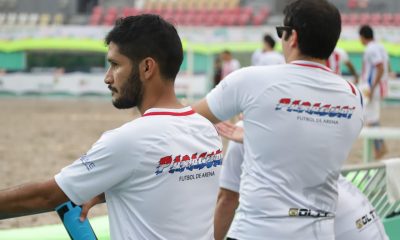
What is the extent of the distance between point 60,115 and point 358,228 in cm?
1767

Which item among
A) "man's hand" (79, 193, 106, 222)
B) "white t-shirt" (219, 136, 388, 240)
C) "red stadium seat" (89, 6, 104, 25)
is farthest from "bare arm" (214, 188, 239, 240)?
"red stadium seat" (89, 6, 104, 25)

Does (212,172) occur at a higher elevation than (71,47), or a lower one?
higher

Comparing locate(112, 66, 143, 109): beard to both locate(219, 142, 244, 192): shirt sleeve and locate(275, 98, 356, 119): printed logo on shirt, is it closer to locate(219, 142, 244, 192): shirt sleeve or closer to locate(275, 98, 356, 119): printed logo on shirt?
locate(275, 98, 356, 119): printed logo on shirt

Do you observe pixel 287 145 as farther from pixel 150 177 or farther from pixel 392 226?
pixel 392 226

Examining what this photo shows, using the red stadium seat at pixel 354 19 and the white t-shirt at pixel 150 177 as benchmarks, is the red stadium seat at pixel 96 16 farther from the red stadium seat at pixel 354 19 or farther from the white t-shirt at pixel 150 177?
the white t-shirt at pixel 150 177

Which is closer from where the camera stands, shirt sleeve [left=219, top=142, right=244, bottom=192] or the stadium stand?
shirt sleeve [left=219, top=142, right=244, bottom=192]

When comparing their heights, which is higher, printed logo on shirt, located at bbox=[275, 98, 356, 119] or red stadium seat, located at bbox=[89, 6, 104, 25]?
printed logo on shirt, located at bbox=[275, 98, 356, 119]

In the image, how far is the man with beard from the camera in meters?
2.18

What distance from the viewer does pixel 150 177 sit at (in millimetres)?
2225

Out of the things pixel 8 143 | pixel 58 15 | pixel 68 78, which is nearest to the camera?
pixel 8 143

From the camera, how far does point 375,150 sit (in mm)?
10758

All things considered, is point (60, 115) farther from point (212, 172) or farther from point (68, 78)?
point (212, 172)

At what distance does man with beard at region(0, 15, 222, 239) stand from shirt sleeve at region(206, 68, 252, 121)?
1.69ft

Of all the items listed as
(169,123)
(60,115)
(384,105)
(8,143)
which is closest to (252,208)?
(169,123)
